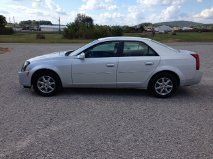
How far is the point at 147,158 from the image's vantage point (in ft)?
14.6

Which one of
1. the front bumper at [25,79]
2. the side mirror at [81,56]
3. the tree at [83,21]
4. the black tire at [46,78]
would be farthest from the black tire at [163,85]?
the tree at [83,21]

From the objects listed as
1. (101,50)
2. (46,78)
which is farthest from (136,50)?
(46,78)

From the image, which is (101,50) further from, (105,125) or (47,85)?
(105,125)

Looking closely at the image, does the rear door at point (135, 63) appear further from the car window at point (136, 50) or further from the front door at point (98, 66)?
the front door at point (98, 66)

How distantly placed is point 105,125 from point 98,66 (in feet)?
8.05

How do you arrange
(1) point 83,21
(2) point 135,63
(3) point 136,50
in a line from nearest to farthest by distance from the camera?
(2) point 135,63
(3) point 136,50
(1) point 83,21

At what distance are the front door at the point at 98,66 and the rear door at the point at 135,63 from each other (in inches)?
6.8

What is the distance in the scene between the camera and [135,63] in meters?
8.00

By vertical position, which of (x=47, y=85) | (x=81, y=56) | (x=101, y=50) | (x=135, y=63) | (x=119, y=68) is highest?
(x=101, y=50)

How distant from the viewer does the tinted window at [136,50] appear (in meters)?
8.11

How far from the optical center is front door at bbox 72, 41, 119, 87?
803 centimetres

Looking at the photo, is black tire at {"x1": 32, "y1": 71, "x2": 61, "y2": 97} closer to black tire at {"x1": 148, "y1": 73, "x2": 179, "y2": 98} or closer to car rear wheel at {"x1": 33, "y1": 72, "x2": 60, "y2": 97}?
car rear wheel at {"x1": 33, "y1": 72, "x2": 60, "y2": 97}

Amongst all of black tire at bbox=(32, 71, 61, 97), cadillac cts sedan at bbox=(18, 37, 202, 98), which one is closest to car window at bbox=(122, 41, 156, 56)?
cadillac cts sedan at bbox=(18, 37, 202, 98)

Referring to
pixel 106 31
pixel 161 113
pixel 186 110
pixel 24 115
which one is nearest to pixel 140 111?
pixel 161 113
